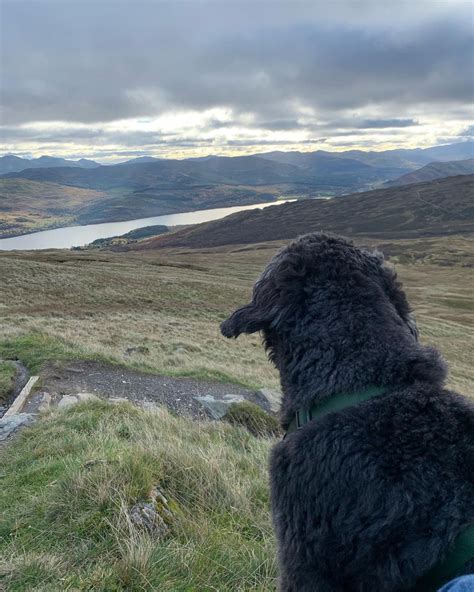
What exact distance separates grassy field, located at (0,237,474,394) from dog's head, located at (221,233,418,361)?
924 cm

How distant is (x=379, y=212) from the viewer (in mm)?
137375

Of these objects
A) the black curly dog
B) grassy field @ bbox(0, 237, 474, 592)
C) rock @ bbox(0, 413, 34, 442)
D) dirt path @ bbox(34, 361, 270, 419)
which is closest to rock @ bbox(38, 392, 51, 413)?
dirt path @ bbox(34, 361, 270, 419)

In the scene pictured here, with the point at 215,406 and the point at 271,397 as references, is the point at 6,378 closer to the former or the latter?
the point at 215,406

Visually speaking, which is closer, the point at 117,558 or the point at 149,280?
the point at 117,558

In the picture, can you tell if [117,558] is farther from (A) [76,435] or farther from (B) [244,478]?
(A) [76,435]

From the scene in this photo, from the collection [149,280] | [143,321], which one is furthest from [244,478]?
[149,280]

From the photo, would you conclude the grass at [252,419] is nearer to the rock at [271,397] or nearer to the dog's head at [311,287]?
the rock at [271,397]

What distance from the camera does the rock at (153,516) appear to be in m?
3.35

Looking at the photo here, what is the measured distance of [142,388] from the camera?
1020cm

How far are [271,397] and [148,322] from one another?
13355 mm

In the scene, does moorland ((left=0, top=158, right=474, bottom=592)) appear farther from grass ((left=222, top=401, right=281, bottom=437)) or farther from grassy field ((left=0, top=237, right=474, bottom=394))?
grass ((left=222, top=401, right=281, bottom=437))

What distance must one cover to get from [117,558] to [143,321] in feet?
67.5

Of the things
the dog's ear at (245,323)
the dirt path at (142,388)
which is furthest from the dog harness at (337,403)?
the dirt path at (142,388)

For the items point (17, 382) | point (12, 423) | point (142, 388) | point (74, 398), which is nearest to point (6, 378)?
point (17, 382)
